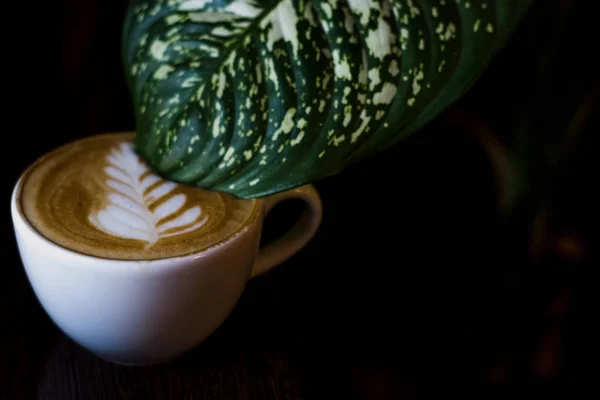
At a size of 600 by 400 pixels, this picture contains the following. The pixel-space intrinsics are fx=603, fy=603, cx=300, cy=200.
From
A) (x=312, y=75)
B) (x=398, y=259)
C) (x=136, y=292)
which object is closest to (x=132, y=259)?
(x=136, y=292)

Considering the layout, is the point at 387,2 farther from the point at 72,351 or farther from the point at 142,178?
the point at 72,351

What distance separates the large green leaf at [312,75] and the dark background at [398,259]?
185 mm

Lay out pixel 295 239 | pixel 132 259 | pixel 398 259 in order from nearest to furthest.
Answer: pixel 132 259, pixel 295 239, pixel 398 259

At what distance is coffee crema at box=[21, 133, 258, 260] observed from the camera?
43 centimetres

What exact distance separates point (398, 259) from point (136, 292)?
623mm


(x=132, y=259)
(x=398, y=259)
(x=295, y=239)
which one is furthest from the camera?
(x=398, y=259)

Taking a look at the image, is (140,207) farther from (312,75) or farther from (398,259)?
(398,259)

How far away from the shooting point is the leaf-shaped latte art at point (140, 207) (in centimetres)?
45

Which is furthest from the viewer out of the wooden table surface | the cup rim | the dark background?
the wooden table surface

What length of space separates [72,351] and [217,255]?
0.19 meters

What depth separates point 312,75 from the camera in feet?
1.37

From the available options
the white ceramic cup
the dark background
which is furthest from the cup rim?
the dark background

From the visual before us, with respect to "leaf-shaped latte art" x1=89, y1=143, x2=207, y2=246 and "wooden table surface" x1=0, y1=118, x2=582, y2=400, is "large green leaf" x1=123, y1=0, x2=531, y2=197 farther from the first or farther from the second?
"wooden table surface" x1=0, y1=118, x2=582, y2=400

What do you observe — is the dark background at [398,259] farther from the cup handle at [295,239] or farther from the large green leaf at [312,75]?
the large green leaf at [312,75]
